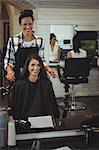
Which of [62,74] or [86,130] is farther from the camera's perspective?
[86,130]

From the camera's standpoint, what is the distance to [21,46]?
4.31 feet

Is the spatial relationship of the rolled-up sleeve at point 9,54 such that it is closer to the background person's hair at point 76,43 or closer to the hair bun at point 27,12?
the hair bun at point 27,12

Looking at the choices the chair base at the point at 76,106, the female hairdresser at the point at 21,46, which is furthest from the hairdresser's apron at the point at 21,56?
the chair base at the point at 76,106

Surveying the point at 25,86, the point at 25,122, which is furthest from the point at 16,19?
the point at 25,122

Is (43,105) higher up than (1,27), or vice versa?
(1,27)

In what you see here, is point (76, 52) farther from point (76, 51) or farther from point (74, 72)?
point (74, 72)

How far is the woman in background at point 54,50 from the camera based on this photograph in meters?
1.35

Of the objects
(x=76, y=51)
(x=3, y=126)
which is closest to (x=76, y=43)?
(x=76, y=51)

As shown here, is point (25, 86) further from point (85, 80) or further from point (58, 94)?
point (85, 80)

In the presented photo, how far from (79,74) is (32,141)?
0.49 metres

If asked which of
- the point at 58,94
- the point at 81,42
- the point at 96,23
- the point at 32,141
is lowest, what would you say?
the point at 32,141

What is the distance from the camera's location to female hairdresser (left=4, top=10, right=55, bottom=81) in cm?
130

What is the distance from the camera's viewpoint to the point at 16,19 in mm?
1287

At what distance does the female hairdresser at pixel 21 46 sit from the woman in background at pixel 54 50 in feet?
0.21
